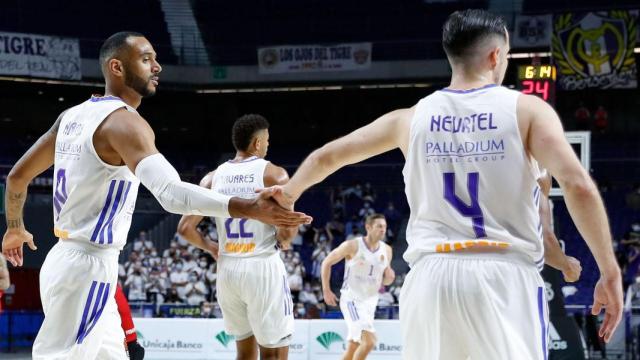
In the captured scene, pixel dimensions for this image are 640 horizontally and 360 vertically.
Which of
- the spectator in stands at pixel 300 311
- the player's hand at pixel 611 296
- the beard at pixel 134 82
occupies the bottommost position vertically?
the spectator in stands at pixel 300 311

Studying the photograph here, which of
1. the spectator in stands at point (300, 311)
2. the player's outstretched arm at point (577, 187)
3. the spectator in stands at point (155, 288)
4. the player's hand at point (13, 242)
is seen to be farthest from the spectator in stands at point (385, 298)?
the player's outstretched arm at point (577, 187)

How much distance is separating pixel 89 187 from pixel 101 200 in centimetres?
9

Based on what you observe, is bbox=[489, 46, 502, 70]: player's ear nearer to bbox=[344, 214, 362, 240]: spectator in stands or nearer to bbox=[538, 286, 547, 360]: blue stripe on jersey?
bbox=[538, 286, 547, 360]: blue stripe on jersey

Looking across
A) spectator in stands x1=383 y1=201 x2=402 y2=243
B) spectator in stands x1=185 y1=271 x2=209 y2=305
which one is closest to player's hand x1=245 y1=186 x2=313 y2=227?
spectator in stands x1=185 y1=271 x2=209 y2=305

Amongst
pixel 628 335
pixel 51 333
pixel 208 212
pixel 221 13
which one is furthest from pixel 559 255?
pixel 221 13

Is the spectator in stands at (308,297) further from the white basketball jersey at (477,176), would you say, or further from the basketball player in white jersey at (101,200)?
the white basketball jersey at (477,176)

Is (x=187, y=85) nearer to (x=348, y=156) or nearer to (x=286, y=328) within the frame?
(x=286, y=328)

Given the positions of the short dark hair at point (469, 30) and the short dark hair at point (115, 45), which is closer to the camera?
the short dark hair at point (469, 30)

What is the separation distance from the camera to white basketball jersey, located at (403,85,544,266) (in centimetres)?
327

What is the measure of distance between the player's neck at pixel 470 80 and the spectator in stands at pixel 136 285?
15.0 metres

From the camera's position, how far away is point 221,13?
93.0 ft

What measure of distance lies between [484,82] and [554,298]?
7213 millimetres

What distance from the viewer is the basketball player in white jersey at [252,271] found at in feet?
21.7

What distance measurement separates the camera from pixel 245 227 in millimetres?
6742
